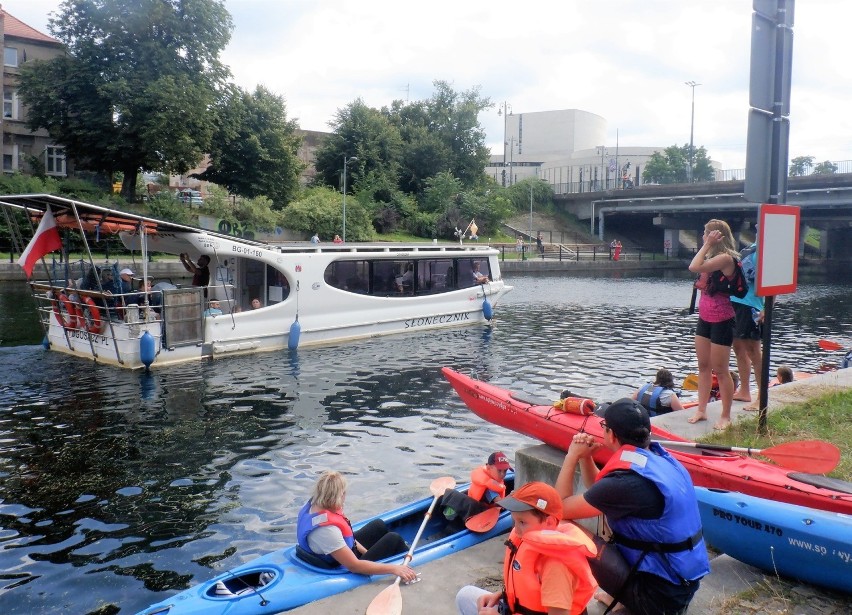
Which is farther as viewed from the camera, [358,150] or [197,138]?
[358,150]

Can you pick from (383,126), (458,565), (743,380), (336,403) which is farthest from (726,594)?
(383,126)

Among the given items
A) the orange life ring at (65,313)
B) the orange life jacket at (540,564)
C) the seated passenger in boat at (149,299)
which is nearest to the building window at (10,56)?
the orange life ring at (65,313)

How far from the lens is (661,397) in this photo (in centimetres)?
1027

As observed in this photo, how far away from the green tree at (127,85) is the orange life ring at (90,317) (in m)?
29.3

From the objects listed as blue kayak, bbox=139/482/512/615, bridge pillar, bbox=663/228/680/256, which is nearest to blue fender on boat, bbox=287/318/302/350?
blue kayak, bbox=139/482/512/615

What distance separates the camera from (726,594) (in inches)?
210

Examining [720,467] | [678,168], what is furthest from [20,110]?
[678,168]

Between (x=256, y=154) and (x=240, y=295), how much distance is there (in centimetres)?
3607

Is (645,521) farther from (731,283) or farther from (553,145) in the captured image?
(553,145)

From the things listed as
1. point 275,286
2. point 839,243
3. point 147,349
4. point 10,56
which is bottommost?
point 147,349

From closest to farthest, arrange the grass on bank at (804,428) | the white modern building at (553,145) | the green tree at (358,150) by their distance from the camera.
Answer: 1. the grass on bank at (804,428)
2. the green tree at (358,150)
3. the white modern building at (553,145)

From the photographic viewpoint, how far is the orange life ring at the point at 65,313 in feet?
59.2

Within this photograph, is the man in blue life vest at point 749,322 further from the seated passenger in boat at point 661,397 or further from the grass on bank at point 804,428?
the seated passenger in boat at point 661,397

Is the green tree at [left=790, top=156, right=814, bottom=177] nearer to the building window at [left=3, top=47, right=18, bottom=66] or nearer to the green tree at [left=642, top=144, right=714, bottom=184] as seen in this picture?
the green tree at [left=642, top=144, right=714, bottom=184]
